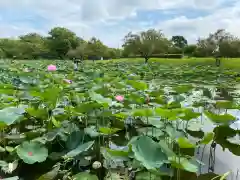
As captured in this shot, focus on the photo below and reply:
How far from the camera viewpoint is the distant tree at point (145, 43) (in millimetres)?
19641

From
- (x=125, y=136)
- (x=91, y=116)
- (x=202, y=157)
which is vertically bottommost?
(x=202, y=157)

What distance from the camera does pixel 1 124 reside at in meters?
1.10

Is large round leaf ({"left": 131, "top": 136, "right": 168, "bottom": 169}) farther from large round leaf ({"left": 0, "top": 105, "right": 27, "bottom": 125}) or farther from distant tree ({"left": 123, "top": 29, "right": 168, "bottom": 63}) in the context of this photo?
distant tree ({"left": 123, "top": 29, "right": 168, "bottom": 63})

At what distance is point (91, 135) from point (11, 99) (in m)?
0.72

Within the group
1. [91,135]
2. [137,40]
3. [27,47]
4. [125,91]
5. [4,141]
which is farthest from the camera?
[27,47]

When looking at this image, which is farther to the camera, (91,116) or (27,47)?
(27,47)

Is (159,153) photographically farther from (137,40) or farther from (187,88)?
(137,40)

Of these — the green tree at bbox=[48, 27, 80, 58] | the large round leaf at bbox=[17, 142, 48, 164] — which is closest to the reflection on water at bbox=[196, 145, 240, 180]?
the large round leaf at bbox=[17, 142, 48, 164]

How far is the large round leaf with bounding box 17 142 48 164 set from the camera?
3.45ft

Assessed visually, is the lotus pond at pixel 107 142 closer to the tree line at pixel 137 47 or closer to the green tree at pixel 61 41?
the tree line at pixel 137 47

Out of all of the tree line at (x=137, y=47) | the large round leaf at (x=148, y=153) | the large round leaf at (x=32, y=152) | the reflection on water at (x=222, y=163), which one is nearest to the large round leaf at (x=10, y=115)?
the large round leaf at (x=32, y=152)

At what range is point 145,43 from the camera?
64.6 feet

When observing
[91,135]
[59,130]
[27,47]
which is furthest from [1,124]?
[27,47]

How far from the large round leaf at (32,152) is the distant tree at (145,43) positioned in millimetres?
18302
